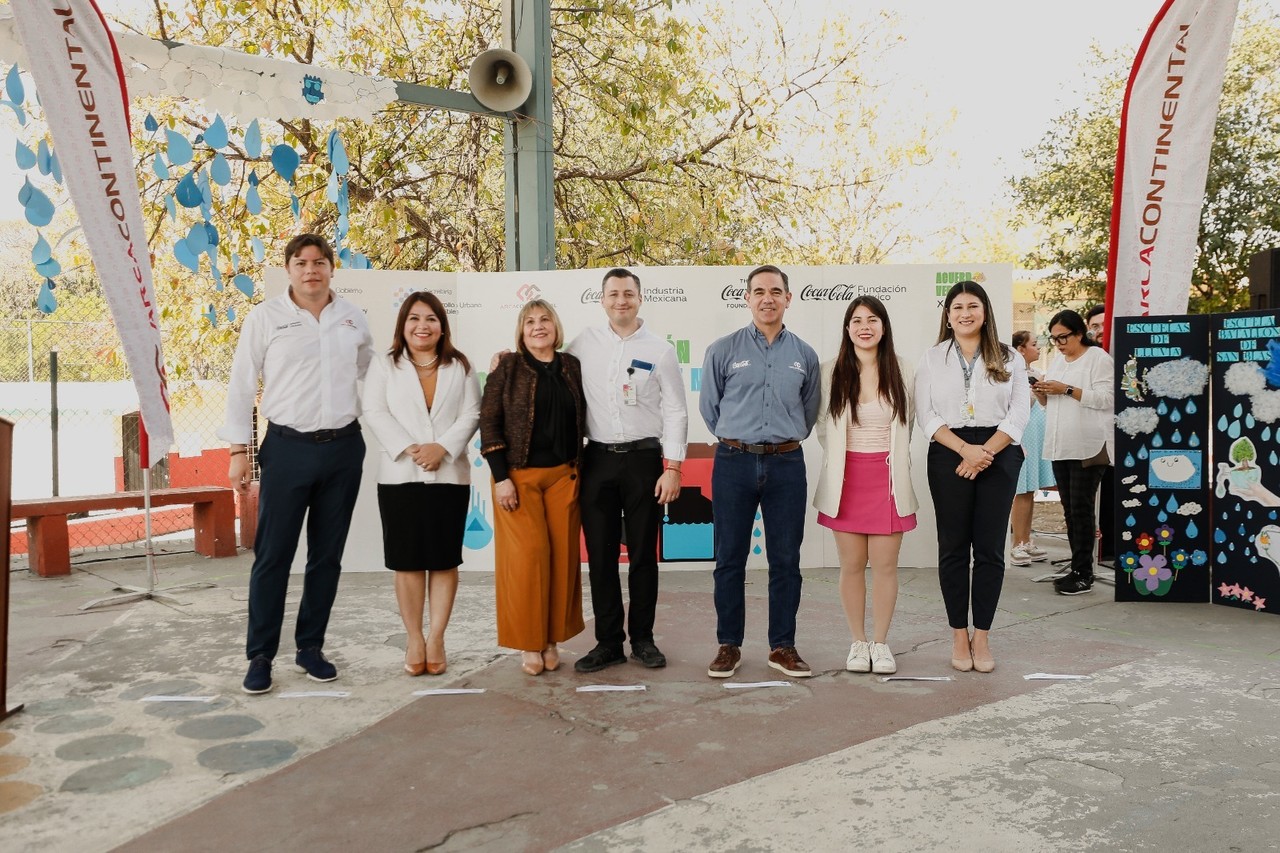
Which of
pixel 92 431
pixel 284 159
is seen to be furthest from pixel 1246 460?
pixel 92 431

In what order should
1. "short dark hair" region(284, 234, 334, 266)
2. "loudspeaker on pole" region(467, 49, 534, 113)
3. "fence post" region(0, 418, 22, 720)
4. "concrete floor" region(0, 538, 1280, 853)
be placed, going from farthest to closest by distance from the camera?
"loudspeaker on pole" region(467, 49, 534, 113), "short dark hair" region(284, 234, 334, 266), "fence post" region(0, 418, 22, 720), "concrete floor" region(0, 538, 1280, 853)

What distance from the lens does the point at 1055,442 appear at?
6.23 metres

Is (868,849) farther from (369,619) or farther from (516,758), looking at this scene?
(369,619)

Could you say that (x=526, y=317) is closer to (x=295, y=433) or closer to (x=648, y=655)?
(x=295, y=433)

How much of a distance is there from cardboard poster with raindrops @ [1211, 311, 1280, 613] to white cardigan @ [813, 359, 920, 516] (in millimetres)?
2209

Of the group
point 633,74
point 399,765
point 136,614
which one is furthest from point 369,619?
point 633,74

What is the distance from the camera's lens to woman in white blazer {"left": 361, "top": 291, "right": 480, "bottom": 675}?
172 inches

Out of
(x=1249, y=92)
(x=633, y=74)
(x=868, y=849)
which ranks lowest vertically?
(x=868, y=849)

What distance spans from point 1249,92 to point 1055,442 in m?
10.8

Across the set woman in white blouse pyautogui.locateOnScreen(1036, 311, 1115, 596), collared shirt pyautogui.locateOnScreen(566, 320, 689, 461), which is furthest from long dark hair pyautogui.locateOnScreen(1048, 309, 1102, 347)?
collared shirt pyautogui.locateOnScreen(566, 320, 689, 461)

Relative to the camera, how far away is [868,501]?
4.42 meters

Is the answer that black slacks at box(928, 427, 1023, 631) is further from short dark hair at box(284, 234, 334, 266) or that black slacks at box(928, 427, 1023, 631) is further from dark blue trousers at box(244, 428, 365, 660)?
short dark hair at box(284, 234, 334, 266)

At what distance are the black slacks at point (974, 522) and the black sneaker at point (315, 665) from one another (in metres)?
2.67

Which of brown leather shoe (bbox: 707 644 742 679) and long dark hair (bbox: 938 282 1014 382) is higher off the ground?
long dark hair (bbox: 938 282 1014 382)
